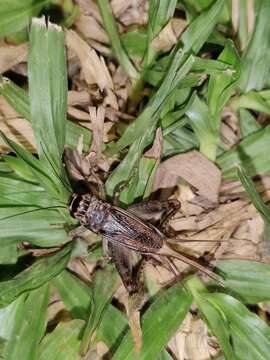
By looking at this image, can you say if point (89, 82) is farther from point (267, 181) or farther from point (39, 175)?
point (267, 181)

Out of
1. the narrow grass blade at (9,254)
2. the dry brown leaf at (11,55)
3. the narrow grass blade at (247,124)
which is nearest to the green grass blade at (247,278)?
the narrow grass blade at (247,124)

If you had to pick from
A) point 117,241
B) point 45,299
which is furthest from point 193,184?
point 45,299

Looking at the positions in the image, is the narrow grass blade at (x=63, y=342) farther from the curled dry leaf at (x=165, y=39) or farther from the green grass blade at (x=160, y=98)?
the curled dry leaf at (x=165, y=39)

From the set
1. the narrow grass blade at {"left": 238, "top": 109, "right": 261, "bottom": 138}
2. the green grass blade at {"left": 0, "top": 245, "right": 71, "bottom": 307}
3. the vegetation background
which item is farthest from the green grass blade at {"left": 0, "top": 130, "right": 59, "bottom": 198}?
the narrow grass blade at {"left": 238, "top": 109, "right": 261, "bottom": 138}

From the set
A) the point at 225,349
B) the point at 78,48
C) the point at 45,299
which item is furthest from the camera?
the point at 78,48

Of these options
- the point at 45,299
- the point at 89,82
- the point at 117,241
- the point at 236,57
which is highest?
the point at 236,57

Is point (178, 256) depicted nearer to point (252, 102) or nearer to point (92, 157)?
point (92, 157)

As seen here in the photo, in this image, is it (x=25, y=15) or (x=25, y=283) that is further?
(x=25, y=15)
